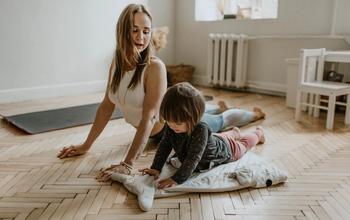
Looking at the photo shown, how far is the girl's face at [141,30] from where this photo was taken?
62.5 inches

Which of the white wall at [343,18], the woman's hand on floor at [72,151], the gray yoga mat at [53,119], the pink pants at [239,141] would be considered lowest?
the gray yoga mat at [53,119]

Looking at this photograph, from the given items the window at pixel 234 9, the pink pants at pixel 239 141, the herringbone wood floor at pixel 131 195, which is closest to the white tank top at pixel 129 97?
the herringbone wood floor at pixel 131 195

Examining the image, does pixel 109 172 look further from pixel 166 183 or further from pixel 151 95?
pixel 151 95

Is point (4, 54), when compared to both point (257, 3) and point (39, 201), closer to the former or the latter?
point (39, 201)

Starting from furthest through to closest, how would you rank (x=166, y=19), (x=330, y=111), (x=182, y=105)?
1. (x=166, y=19)
2. (x=330, y=111)
3. (x=182, y=105)

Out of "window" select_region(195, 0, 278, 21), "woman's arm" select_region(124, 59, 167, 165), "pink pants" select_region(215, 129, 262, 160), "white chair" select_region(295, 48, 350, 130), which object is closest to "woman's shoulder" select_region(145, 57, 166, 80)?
"woman's arm" select_region(124, 59, 167, 165)

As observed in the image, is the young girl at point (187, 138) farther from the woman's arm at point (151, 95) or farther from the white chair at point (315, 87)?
the white chair at point (315, 87)

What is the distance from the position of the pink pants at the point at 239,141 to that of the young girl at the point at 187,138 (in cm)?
7

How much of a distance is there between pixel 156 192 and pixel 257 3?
3053 mm

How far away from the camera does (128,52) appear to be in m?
1.66

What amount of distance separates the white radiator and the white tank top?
2.19 metres

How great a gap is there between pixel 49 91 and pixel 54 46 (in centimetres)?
46

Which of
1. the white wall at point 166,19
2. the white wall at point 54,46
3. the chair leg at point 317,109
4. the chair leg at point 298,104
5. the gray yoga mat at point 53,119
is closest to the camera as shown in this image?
the gray yoga mat at point 53,119

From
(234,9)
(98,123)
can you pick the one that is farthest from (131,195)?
(234,9)
